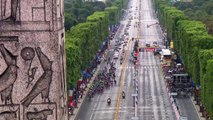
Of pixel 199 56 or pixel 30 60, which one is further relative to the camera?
pixel 199 56

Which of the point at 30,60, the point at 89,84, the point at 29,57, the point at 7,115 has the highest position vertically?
the point at 29,57

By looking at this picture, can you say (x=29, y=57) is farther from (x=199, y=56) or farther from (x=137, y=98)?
(x=137, y=98)

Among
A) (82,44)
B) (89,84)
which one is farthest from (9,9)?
(82,44)

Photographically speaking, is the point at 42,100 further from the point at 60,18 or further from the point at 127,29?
the point at 127,29

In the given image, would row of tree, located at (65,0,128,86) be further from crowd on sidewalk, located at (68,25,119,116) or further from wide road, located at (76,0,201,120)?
wide road, located at (76,0,201,120)

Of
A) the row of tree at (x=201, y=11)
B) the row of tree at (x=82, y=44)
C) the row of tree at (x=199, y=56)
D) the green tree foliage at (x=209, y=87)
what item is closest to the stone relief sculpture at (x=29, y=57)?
the row of tree at (x=199, y=56)

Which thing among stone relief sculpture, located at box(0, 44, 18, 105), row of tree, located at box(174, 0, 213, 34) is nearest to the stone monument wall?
stone relief sculpture, located at box(0, 44, 18, 105)

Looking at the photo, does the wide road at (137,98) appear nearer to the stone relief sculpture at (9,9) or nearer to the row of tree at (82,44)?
the row of tree at (82,44)

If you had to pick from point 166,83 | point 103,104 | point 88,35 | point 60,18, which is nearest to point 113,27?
point 88,35
